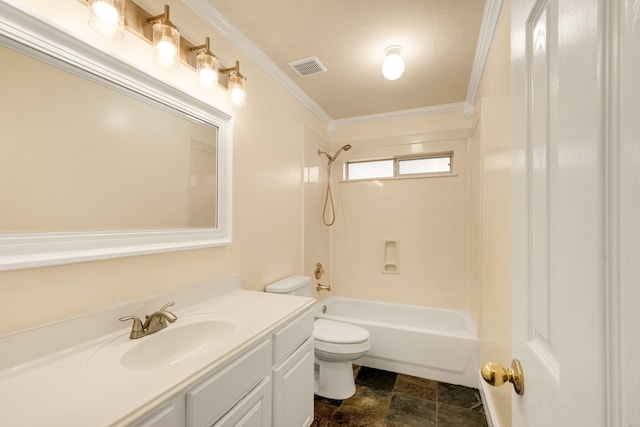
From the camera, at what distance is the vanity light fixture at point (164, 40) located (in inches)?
45.5

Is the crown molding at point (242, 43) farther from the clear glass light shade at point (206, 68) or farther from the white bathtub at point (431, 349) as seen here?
the white bathtub at point (431, 349)

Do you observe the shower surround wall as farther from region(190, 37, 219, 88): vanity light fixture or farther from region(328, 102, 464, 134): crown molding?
region(190, 37, 219, 88): vanity light fixture

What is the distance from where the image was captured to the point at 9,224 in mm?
824

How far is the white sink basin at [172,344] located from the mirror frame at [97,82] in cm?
33

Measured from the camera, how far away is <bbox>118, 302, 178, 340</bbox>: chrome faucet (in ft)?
3.48

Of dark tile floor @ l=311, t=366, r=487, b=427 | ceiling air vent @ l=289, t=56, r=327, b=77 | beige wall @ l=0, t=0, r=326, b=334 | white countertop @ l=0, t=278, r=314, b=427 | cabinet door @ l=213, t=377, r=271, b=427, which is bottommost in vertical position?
dark tile floor @ l=311, t=366, r=487, b=427

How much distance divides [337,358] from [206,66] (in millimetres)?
2030

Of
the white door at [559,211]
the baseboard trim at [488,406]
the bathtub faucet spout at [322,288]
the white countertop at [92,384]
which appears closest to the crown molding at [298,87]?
the white door at [559,211]

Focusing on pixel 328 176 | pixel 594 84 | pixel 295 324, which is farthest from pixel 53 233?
pixel 328 176

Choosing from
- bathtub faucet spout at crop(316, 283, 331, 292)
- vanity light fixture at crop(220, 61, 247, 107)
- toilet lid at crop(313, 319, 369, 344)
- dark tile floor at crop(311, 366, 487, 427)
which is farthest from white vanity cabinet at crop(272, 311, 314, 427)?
vanity light fixture at crop(220, 61, 247, 107)

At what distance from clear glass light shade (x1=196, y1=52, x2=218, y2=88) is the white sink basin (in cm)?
116

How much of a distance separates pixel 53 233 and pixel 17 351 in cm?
36

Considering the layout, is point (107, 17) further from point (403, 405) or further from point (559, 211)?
point (403, 405)

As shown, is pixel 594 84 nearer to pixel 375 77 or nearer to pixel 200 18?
pixel 200 18
